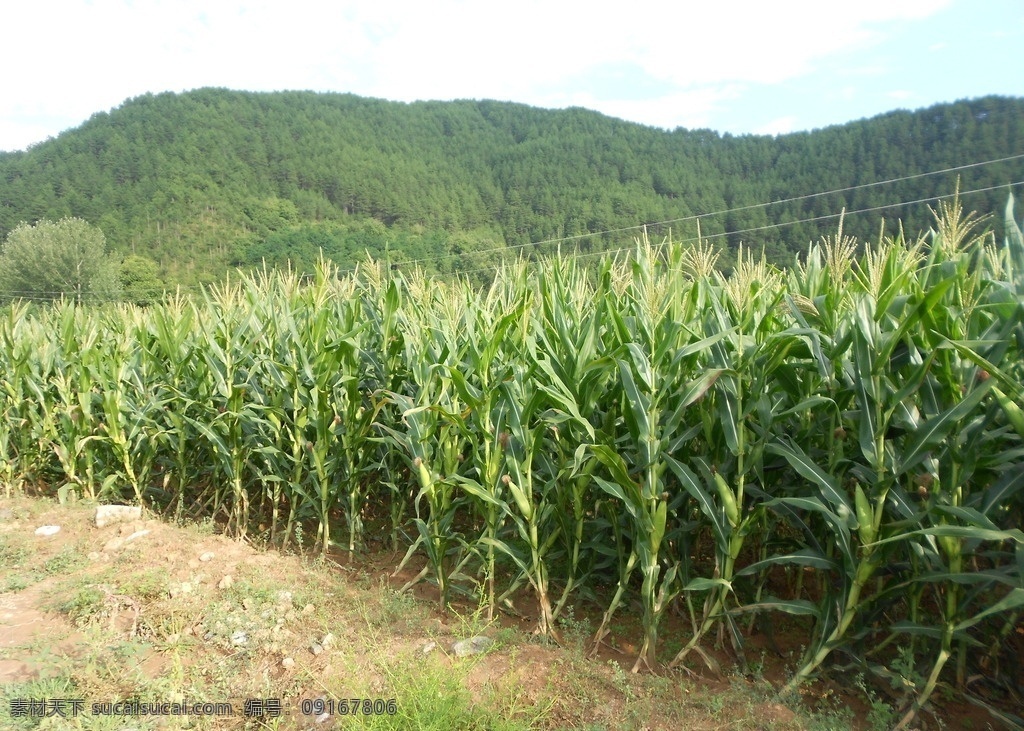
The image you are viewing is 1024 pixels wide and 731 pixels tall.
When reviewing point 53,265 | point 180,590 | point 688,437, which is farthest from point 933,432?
point 53,265

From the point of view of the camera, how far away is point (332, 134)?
3029 inches

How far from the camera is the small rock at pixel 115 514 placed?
469 cm

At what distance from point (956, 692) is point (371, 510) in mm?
3620

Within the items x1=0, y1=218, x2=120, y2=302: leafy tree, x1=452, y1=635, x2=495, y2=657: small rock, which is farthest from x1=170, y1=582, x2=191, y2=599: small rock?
x1=0, y1=218, x2=120, y2=302: leafy tree

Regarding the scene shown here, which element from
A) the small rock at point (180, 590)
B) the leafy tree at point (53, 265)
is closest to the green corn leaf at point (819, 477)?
the small rock at point (180, 590)

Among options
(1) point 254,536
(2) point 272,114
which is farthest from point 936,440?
(2) point 272,114

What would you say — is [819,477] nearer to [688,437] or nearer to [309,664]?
[688,437]

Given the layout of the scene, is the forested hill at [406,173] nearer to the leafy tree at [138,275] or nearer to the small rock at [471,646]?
the leafy tree at [138,275]

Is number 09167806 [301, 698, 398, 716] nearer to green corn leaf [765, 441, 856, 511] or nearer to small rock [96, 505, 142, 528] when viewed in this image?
green corn leaf [765, 441, 856, 511]

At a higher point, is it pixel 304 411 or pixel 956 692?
pixel 304 411

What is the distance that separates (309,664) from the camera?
296 centimetres

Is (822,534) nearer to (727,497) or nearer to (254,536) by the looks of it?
(727,497)

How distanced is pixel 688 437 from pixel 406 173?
2746 inches

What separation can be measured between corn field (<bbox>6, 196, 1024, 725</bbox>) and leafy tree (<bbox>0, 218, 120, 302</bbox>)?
52587mm
